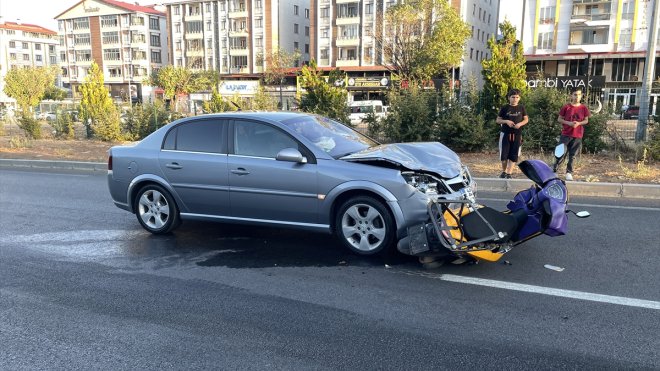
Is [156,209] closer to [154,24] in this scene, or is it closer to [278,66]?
[278,66]

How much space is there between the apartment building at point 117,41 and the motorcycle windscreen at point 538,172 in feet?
275

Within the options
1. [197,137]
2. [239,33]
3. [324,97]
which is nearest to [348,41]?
[239,33]

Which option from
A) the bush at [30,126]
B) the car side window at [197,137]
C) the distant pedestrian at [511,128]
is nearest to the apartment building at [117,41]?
the bush at [30,126]

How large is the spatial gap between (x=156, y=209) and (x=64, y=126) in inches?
681

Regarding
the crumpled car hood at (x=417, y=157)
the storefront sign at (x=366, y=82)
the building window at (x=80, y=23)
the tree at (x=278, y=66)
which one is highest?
the building window at (x=80, y=23)

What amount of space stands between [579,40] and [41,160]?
56.3 metres

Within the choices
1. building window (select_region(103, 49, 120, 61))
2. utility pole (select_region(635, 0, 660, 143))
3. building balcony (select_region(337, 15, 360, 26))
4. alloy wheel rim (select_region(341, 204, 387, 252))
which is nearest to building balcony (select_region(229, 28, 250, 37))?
building balcony (select_region(337, 15, 360, 26))

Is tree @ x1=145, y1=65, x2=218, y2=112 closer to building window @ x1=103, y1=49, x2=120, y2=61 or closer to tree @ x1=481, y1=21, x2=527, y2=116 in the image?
building window @ x1=103, y1=49, x2=120, y2=61

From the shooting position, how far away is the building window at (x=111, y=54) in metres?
86.0

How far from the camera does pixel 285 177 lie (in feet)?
18.2

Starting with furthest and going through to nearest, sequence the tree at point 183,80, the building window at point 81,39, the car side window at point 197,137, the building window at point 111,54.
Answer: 1. the building window at point 81,39
2. the building window at point 111,54
3. the tree at point 183,80
4. the car side window at point 197,137

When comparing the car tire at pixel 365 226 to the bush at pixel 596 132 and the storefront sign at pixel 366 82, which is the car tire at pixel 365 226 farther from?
the storefront sign at pixel 366 82

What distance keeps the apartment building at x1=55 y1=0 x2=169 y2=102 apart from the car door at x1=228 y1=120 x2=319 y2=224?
82.1 meters

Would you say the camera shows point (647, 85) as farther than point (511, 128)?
Yes
